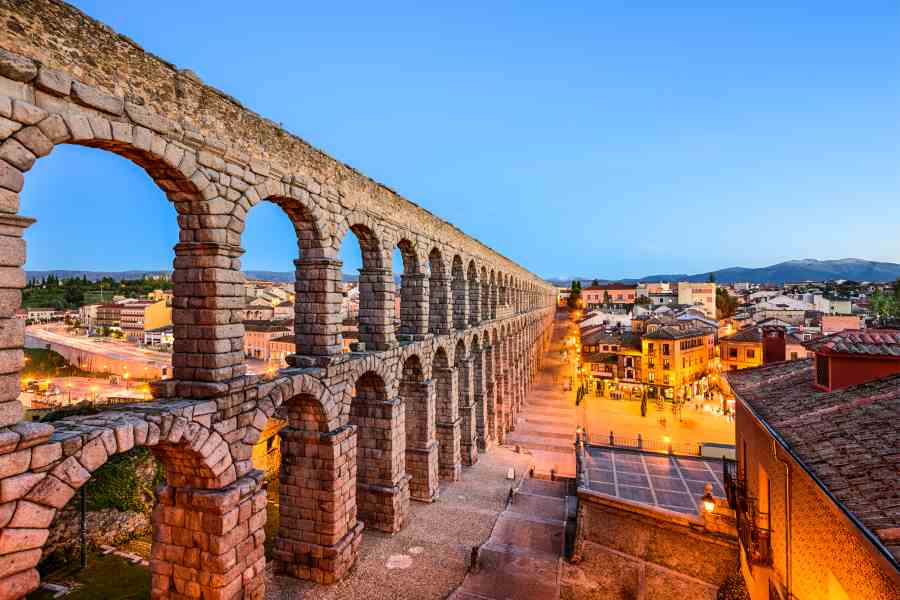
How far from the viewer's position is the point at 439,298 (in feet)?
74.1

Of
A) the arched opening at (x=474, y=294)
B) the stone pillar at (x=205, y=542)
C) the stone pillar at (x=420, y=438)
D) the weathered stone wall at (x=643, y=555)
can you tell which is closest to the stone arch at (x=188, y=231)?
the stone pillar at (x=205, y=542)

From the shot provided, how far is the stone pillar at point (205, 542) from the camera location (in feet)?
31.1

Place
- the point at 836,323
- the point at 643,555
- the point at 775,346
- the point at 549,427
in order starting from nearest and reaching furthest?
1. the point at 643,555
2. the point at 775,346
3. the point at 549,427
4. the point at 836,323

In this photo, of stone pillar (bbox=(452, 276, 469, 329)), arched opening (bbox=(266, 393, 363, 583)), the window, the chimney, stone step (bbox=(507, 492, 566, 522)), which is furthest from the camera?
stone pillar (bbox=(452, 276, 469, 329))

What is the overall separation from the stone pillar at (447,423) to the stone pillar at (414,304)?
3.80 metres

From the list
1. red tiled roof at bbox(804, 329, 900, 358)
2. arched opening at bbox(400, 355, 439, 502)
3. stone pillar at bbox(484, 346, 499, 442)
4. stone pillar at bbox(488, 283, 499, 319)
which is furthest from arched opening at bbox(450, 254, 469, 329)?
red tiled roof at bbox(804, 329, 900, 358)

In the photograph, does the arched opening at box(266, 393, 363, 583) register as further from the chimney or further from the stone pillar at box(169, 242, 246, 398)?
the chimney

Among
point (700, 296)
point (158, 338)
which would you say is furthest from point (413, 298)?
point (700, 296)

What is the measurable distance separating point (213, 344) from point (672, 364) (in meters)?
48.0

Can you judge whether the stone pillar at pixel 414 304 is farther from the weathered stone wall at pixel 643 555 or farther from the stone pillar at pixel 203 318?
the stone pillar at pixel 203 318

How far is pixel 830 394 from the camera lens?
1071 centimetres

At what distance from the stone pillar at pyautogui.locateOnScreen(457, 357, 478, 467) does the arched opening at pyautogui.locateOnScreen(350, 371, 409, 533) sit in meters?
8.58

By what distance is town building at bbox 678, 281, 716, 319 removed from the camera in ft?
317

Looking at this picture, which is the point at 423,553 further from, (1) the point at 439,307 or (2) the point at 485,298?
(2) the point at 485,298
